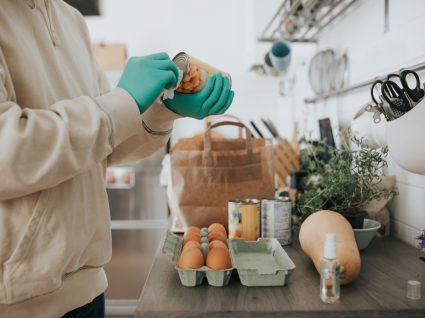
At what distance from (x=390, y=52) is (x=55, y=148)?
40.9 inches

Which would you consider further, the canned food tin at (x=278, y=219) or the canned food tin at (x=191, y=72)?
the canned food tin at (x=278, y=219)

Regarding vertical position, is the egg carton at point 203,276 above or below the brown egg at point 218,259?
below

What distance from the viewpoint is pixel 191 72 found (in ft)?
3.06

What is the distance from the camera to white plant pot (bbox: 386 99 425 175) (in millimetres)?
784

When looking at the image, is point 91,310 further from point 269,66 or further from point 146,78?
point 269,66

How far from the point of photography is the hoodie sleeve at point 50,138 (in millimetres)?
642

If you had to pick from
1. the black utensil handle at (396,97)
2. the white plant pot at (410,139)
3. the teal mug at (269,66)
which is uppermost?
the teal mug at (269,66)

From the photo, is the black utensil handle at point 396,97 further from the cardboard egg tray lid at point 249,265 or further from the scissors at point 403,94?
the cardboard egg tray lid at point 249,265

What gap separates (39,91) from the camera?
2.57 feet

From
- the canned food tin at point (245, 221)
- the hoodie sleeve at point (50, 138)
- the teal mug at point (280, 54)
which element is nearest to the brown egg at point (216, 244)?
the canned food tin at point (245, 221)

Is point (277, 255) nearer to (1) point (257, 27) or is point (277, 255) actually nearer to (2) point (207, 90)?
(2) point (207, 90)

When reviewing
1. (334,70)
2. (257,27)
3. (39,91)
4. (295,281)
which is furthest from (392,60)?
(257,27)

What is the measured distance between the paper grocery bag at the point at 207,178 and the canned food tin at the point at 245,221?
15 cm

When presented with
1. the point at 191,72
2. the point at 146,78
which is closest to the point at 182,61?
the point at 191,72
